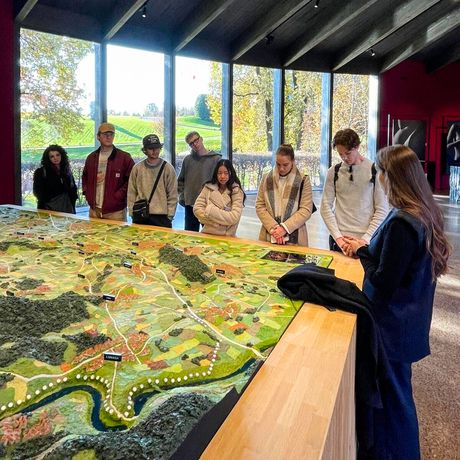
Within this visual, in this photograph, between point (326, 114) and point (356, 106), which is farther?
point (356, 106)

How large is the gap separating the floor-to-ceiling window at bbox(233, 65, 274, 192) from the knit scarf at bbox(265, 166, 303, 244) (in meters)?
5.40

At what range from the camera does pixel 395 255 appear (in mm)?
1585

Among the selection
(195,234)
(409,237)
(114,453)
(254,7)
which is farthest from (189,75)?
(114,453)

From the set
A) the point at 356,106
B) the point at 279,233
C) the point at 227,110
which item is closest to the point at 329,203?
the point at 279,233

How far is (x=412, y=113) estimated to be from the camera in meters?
11.1

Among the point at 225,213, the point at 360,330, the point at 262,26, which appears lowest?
the point at 360,330

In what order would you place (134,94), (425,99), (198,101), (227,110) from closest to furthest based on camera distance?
(134,94), (198,101), (227,110), (425,99)

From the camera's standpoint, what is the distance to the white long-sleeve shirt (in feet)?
9.14

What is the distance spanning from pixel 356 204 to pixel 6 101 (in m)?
4.15

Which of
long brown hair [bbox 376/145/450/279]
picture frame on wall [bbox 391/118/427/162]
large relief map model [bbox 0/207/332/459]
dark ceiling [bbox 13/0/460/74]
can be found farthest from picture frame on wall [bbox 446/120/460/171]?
long brown hair [bbox 376/145/450/279]

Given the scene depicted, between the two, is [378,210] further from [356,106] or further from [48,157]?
[356,106]

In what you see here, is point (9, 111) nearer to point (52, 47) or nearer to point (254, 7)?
point (52, 47)

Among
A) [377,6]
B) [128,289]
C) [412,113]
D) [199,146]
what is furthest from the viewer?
[412,113]

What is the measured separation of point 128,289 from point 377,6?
7637 millimetres
